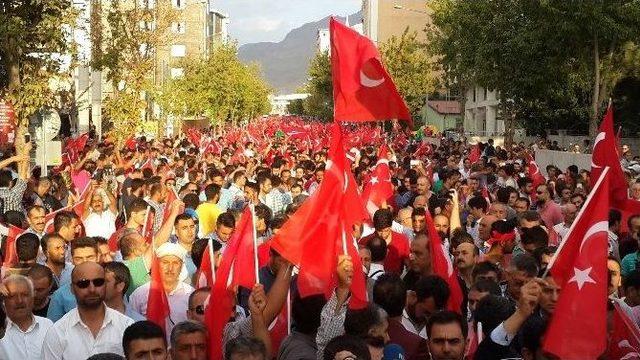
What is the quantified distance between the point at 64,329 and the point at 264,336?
3.65 ft

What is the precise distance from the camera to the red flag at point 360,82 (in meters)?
8.30

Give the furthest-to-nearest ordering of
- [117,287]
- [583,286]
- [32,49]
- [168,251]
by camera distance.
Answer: [32,49]
[168,251]
[117,287]
[583,286]

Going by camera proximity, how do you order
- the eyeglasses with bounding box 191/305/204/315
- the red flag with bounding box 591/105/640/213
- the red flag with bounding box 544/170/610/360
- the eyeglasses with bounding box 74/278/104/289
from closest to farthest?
the red flag with bounding box 544/170/610/360, the eyeglasses with bounding box 74/278/104/289, the eyeglasses with bounding box 191/305/204/315, the red flag with bounding box 591/105/640/213

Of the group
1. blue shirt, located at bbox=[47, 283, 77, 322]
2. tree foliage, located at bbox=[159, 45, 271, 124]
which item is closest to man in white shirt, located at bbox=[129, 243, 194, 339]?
blue shirt, located at bbox=[47, 283, 77, 322]

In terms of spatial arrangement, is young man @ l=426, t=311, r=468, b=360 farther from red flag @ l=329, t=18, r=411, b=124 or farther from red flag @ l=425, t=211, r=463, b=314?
red flag @ l=329, t=18, r=411, b=124

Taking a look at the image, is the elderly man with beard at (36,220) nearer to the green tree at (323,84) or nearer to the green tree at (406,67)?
the green tree at (406,67)

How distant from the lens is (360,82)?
8.48 meters

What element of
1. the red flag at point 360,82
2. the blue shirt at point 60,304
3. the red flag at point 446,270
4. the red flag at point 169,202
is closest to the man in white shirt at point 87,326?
the blue shirt at point 60,304

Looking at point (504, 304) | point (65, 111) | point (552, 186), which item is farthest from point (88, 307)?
point (65, 111)

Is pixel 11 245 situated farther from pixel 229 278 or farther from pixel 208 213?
pixel 229 278

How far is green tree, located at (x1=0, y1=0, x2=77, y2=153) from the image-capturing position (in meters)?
18.5

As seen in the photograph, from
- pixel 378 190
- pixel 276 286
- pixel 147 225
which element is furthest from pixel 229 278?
pixel 378 190

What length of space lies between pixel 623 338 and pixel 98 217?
6.73 metres

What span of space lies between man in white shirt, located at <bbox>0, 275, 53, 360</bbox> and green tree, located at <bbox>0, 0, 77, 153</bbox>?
473 inches
